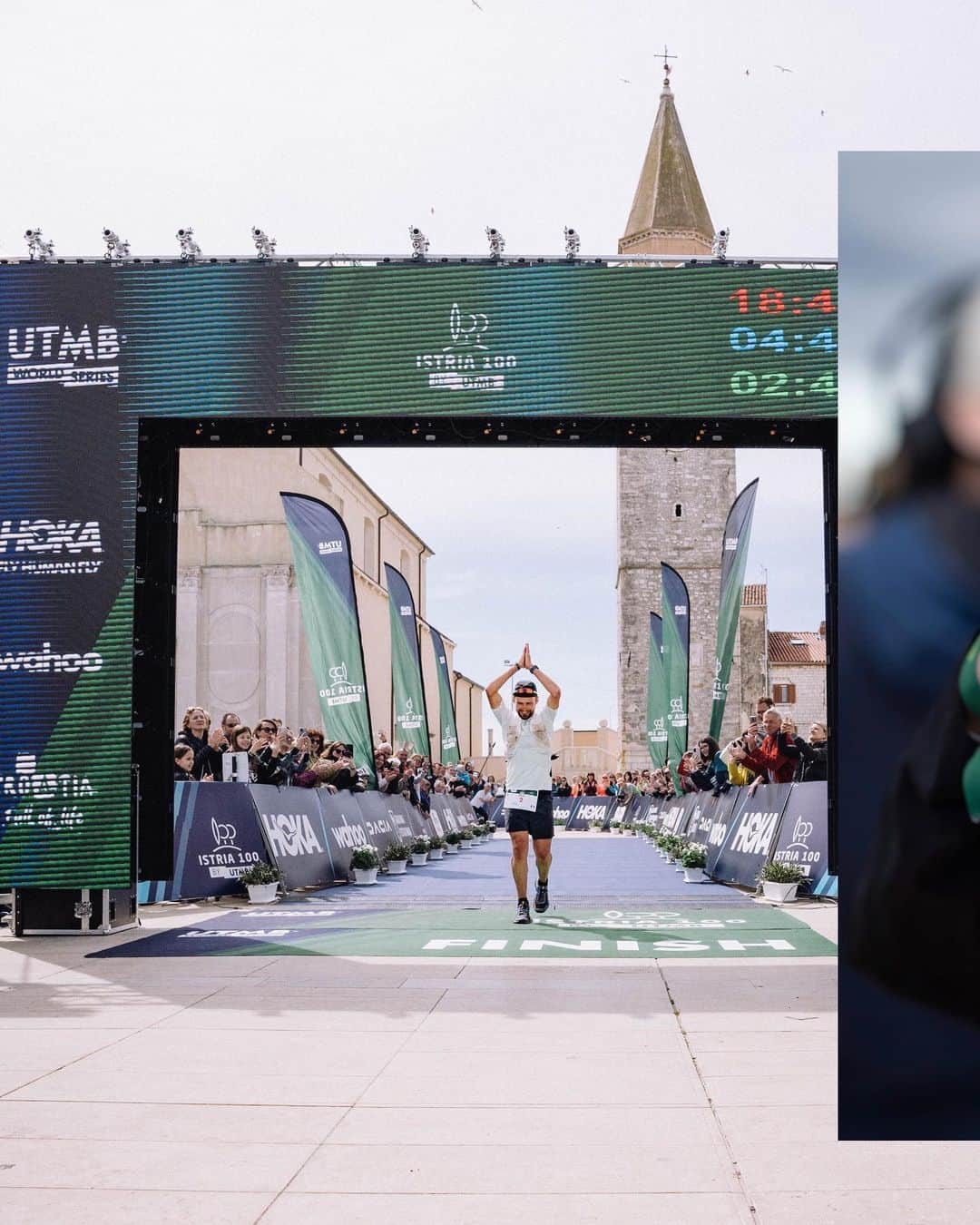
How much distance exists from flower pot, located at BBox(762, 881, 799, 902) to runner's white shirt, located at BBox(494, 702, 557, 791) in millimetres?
3842

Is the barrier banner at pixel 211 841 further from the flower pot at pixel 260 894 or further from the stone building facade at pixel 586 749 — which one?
the stone building facade at pixel 586 749

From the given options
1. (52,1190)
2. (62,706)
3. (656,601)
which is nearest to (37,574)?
(62,706)

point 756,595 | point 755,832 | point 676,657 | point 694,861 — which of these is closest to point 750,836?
point 755,832

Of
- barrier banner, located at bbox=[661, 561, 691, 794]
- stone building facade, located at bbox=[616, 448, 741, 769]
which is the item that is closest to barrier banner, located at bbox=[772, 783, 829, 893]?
barrier banner, located at bbox=[661, 561, 691, 794]

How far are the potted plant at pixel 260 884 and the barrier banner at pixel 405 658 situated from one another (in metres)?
10.6

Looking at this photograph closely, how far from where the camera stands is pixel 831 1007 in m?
7.10

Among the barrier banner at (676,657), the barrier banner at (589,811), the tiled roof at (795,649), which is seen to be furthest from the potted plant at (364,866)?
the tiled roof at (795,649)

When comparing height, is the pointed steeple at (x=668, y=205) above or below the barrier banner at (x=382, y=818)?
above

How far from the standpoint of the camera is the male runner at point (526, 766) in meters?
10.9

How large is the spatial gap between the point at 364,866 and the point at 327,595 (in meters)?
3.26

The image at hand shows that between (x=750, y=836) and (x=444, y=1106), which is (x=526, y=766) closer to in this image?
(x=444, y=1106)

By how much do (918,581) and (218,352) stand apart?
861 centimetres

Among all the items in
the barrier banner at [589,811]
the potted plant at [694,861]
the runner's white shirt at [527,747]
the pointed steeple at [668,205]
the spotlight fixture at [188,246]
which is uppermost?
the pointed steeple at [668,205]

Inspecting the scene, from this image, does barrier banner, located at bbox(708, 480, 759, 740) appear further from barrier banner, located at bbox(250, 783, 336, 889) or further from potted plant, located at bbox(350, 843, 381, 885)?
barrier banner, located at bbox(250, 783, 336, 889)
